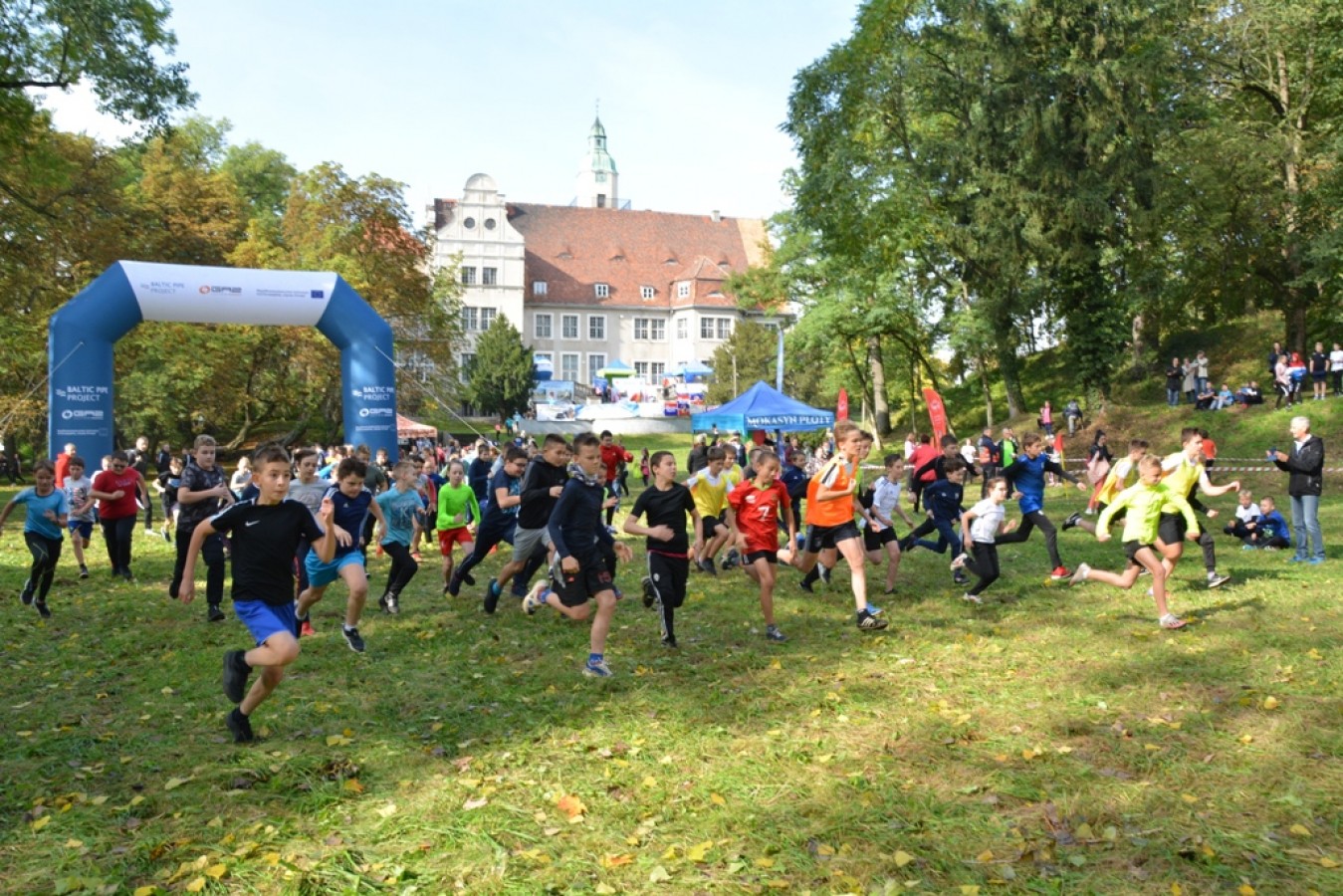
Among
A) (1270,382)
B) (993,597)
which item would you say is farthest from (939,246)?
(993,597)

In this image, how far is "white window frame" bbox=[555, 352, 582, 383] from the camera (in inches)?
3263

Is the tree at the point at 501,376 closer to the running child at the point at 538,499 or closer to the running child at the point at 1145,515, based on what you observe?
the running child at the point at 538,499

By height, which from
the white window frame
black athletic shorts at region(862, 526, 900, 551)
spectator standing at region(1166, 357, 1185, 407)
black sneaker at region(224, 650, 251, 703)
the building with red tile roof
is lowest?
black sneaker at region(224, 650, 251, 703)

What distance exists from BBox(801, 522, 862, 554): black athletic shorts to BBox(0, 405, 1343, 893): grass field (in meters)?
0.76

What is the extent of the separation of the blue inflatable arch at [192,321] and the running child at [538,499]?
12.2 m

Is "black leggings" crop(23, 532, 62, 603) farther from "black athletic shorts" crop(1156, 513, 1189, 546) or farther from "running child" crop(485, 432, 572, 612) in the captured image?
"black athletic shorts" crop(1156, 513, 1189, 546)

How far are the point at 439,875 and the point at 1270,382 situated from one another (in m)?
36.2

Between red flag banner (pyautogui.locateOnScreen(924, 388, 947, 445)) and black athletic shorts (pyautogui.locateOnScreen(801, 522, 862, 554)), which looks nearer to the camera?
black athletic shorts (pyautogui.locateOnScreen(801, 522, 862, 554))

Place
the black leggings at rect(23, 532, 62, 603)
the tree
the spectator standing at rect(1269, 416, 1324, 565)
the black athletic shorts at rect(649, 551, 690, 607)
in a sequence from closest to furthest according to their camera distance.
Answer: the black athletic shorts at rect(649, 551, 690, 607)
the black leggings at rect(23, 532, 62, 603)
the spectator standing at rect(1269, 416, 1324, 565)
the tree

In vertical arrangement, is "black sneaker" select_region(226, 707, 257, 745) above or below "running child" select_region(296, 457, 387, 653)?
below

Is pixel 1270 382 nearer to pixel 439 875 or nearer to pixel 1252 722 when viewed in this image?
pixel 1252 722

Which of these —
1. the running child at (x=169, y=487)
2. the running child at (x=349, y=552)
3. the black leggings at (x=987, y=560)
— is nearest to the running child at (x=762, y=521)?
the black leggings at (x=987, y=560)

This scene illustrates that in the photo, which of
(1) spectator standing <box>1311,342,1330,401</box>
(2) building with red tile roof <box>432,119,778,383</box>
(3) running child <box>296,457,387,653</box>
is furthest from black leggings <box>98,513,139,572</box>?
(2) building with red tile roof <box>432,119,778,383</box>

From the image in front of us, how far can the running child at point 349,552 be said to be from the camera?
872 cm
